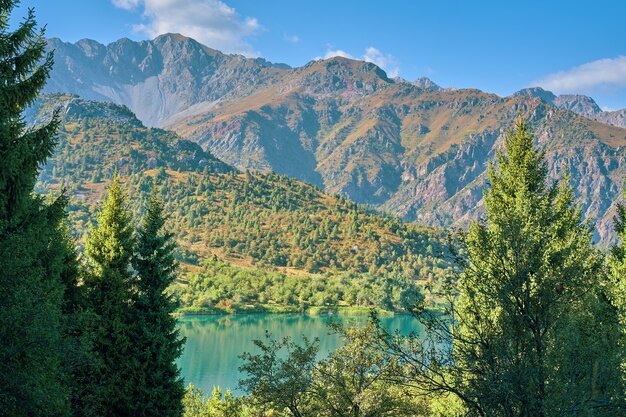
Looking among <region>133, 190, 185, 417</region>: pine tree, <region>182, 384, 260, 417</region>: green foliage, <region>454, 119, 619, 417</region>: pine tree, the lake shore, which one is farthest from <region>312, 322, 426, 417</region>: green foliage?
the lake shore

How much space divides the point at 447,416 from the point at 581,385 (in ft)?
40.3

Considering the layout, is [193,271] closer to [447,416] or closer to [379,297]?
[379,297]

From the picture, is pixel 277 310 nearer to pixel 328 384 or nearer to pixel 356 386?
pixel 356 386

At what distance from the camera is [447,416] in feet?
70.3

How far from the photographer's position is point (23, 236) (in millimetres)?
13773

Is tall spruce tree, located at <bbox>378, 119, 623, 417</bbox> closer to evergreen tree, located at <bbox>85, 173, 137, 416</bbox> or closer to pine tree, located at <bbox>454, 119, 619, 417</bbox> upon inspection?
pine tree, located at <bbox>454, 119, 619, 417</bbox>

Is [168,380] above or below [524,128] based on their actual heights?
below

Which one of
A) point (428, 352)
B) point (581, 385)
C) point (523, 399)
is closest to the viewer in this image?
point (523, 399)

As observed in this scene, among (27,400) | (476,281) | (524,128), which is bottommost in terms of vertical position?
(27,400)

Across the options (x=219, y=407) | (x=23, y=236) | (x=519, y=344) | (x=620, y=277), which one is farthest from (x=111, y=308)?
(x=620, y=277)

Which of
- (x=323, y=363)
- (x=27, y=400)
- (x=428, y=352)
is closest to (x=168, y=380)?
(x=323, y=363)

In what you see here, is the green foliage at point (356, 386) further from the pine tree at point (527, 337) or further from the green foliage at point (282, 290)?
the green foliage at point (282, 290)

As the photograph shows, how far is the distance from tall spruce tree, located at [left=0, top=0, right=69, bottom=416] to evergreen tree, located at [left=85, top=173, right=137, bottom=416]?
7406 mm

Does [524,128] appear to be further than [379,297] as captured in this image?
No
